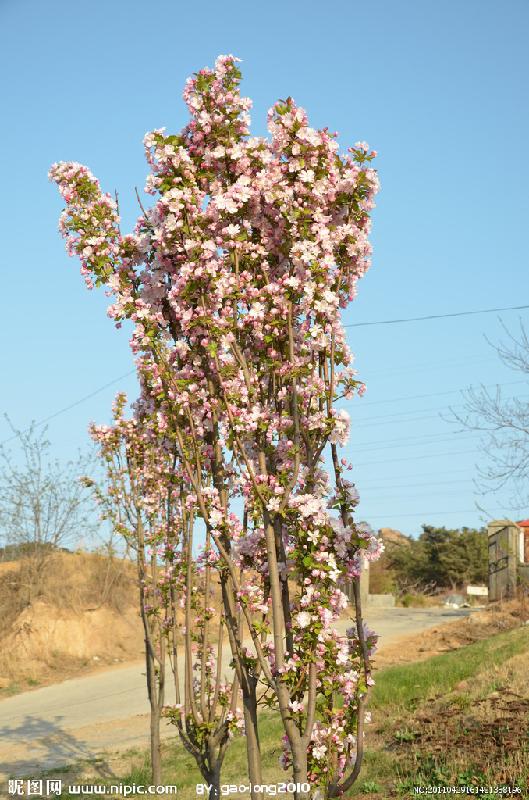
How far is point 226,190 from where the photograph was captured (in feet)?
16.4

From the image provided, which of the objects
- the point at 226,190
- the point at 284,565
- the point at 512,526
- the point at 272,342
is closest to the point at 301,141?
the point at 226,190

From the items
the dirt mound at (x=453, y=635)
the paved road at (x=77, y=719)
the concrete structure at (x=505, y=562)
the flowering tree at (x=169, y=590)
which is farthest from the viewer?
the concrete structure at (x=505, y=562)

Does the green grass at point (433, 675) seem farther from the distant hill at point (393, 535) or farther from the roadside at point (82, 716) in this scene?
the distant hill at point (393, 535)

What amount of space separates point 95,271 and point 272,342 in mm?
1339

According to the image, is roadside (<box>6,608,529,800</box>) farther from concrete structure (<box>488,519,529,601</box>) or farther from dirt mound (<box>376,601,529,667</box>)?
concrete structure (<box>488,519,529,601</box>)

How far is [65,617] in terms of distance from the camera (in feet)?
79.0

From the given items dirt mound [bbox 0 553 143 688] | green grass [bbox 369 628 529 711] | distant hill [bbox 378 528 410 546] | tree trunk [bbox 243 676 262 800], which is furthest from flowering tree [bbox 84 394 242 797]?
distant hill [bbox 378 528 410 546]

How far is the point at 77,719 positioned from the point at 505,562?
533 inches

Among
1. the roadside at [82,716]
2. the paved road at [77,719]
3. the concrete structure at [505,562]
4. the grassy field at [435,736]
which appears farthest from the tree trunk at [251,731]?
the concrete structure at [505,562]

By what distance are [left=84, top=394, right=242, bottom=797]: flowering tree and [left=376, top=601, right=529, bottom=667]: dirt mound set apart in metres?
9.09

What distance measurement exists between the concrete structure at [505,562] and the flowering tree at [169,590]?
15879 millimetres

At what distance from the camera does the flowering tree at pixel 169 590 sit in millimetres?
5895

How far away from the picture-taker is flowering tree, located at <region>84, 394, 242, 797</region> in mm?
5895

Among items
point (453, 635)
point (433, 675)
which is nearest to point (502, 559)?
point (453, 635)
